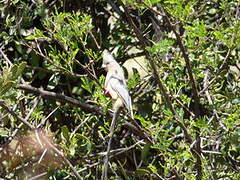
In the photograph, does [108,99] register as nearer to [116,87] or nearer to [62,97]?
[116,87]

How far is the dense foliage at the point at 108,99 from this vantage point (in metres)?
1.81

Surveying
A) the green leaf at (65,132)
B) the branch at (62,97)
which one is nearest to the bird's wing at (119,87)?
the branch at (62,97)

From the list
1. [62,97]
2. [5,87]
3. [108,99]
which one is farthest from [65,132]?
[5,87]

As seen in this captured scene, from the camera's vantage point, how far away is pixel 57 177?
2385mm

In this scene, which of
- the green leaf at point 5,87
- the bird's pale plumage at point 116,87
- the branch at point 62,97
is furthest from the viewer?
the branch at point 62,97

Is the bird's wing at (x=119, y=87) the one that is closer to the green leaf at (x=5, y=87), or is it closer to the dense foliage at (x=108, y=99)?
the dense foliage at (x=108, y=99)

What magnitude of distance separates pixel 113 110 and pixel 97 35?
26.5 inches

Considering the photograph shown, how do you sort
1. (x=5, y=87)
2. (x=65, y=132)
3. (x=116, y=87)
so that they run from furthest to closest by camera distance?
(x=65, y=132) < (x=116, y=87) < (x=5, y=87)

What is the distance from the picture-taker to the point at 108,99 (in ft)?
5.85

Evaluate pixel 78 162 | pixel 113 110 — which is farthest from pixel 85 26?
pixel 78 162

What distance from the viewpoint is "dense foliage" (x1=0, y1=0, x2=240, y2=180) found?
1.81m

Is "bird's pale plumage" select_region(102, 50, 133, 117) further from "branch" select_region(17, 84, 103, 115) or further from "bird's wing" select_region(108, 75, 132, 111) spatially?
"branch" select_region(17, 84, 103, 115)

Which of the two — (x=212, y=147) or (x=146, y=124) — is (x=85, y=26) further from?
(x=212, y=147)

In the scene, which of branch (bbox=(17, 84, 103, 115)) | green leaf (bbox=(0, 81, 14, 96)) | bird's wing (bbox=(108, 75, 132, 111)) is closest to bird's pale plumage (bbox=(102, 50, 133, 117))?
bird's wing (bbox=(108, 75, 132, 111))
